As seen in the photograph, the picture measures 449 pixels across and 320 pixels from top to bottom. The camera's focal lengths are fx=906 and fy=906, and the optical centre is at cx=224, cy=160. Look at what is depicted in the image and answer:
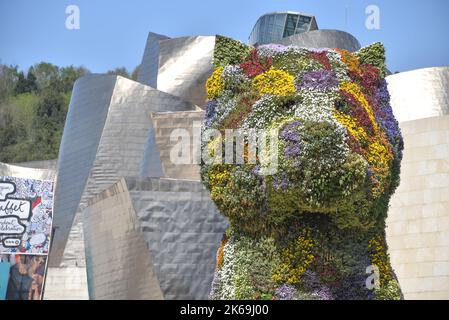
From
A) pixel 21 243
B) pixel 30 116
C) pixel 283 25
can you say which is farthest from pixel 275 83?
pixel 30 116

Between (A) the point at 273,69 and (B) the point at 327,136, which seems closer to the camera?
(B) the point at 327,136

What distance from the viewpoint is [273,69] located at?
14078 mm

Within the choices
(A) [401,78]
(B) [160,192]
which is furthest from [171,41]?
(B) [160,192]

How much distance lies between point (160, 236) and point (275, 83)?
260 inches

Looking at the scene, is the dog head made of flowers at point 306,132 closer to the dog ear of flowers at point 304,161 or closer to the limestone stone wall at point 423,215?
the dog ear of flowers at point 304,161

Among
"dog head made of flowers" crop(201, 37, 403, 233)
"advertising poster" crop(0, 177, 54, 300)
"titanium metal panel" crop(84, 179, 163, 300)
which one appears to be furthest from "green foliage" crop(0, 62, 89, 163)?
"dog head made of flowers" crop(201, 37, 403, 233)

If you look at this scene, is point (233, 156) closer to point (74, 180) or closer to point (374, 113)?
point (374, 113)

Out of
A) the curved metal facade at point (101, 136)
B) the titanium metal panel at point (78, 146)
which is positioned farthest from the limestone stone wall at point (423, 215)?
the titanium metal panel at point (78, 146)

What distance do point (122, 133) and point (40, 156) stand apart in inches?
1494

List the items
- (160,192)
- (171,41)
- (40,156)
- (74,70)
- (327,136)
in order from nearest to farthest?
1. (327,136)
2. (160,192)
3. (171,41)
4. (40,156)
5. (74,70)

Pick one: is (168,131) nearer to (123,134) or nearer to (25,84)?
(123,134)

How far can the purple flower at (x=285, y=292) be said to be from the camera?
1311cm

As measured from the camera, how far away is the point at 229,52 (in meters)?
14.6

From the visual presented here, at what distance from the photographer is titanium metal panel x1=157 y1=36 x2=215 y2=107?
3062 cm
